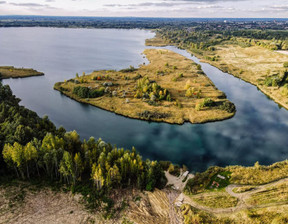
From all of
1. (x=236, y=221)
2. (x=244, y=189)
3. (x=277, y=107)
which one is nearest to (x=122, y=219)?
(x=236, y=221)

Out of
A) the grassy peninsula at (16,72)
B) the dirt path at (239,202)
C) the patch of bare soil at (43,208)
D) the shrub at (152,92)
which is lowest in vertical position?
the dirt path at (239,202)

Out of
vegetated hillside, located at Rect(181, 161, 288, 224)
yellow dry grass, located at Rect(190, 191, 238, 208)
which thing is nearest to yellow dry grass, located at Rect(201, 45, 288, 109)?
vegetated hillside, located at Rect(181, 161, 288, 224)

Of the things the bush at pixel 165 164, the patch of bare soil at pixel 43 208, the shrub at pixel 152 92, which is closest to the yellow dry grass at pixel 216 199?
→ the bush at pixel 165 164

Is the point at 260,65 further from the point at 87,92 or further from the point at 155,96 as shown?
the point at 87,92

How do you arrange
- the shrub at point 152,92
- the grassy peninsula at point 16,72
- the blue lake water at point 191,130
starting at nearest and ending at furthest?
the blue lake water at point 191,130, the shrub at point 152,92, the grassy peninsula at point 16,72

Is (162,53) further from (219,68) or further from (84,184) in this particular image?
(84,184)

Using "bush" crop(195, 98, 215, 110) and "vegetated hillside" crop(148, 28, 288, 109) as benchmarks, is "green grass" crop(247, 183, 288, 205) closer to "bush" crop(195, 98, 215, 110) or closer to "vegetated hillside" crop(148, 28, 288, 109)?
"bush" crop(195, 98, 215, 110)

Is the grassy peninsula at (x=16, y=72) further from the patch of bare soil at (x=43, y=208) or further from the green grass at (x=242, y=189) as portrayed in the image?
the green grass at (x=242, y=189)
